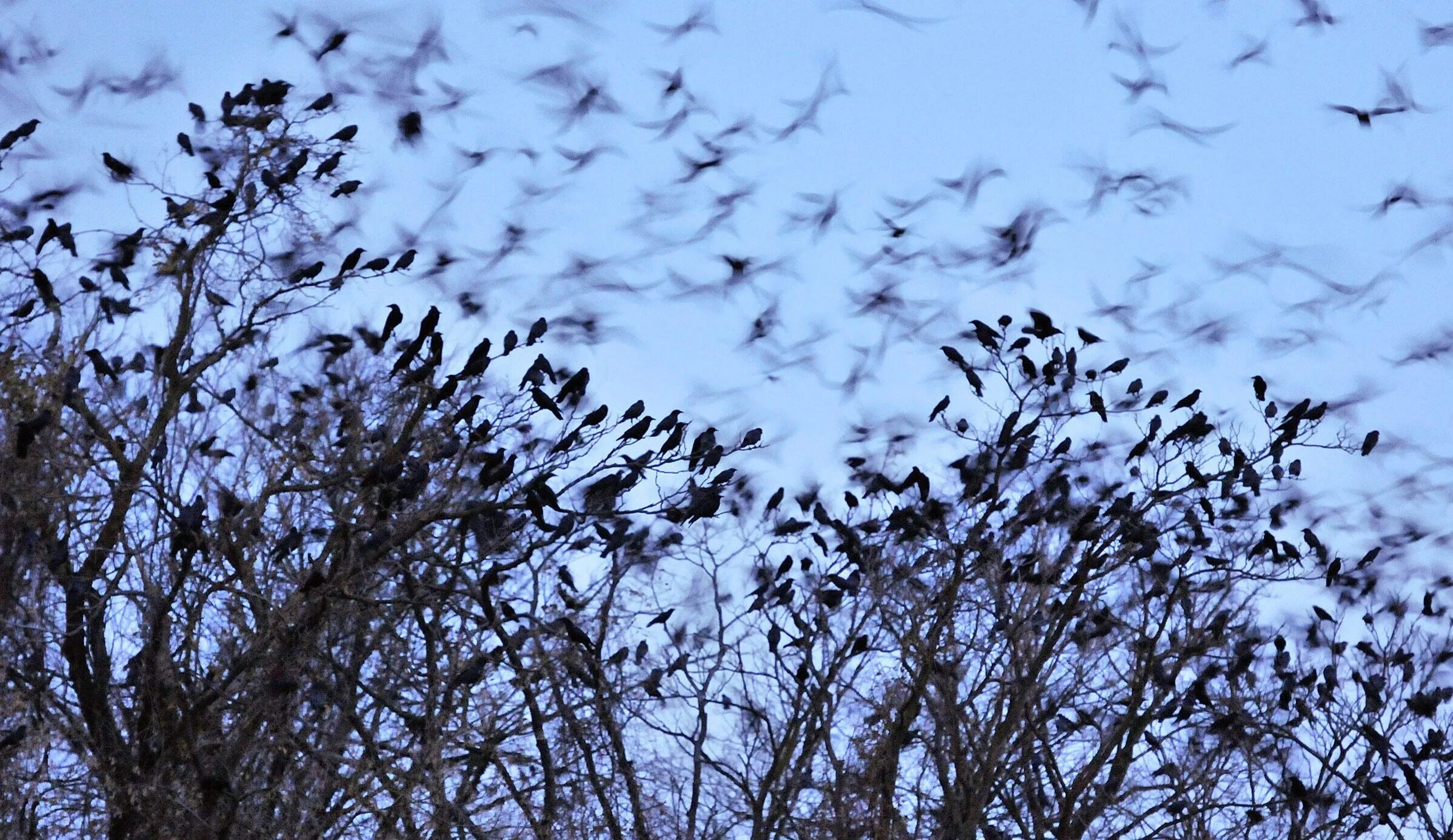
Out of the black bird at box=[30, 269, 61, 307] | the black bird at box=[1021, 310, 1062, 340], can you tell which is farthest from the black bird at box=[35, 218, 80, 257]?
the black bird at box=[1021, 310, 1062, 340]

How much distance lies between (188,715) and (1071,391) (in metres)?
7.35

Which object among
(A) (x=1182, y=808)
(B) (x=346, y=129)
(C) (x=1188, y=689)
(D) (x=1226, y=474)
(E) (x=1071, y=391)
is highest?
(B) (x=346, y=129)

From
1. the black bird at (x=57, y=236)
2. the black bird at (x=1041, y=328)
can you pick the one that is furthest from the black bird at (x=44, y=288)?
the black bird at (x=1041, y=328)

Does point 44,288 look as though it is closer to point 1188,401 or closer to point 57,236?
point 57,236

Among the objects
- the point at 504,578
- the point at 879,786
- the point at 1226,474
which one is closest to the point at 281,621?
the point at 504,578

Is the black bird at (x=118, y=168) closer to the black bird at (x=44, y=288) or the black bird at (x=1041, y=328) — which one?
the black bird at (x=44, y=288)

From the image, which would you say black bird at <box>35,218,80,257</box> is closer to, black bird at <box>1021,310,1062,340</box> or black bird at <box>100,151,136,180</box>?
black bird at <box>100,151,136,180</box>

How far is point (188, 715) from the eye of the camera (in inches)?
404

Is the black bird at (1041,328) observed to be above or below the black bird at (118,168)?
below

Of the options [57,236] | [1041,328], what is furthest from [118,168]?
[1041,328]

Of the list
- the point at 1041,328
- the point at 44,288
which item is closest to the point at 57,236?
the point at 44,288

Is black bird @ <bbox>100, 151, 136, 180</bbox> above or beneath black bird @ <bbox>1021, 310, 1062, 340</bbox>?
above

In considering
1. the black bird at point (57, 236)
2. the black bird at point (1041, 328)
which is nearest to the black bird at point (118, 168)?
the black bird at point (57, 236)

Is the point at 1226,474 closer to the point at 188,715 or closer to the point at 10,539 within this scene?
the point at 188,715
